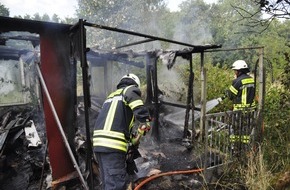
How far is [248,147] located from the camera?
512cm

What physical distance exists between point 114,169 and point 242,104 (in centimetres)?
361

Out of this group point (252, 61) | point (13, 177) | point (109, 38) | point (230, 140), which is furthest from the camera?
point (109, 38)

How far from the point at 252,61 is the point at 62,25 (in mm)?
15992

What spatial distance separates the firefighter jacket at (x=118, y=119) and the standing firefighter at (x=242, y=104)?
214cm

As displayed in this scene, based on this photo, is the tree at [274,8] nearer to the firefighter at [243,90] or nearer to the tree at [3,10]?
the firefighter at [243,90]

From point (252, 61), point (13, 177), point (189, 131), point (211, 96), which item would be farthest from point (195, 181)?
point (252, 61)

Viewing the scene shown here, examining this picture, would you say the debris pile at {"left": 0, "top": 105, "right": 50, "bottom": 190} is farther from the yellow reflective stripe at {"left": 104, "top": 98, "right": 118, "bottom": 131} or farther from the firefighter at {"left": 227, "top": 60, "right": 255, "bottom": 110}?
the firefighter at {"left": 227, "top": 60, "right": 255, "bottom": 110}

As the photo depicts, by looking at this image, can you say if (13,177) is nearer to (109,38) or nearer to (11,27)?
(11,27)

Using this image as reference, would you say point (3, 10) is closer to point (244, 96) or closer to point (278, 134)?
point (244, 96)

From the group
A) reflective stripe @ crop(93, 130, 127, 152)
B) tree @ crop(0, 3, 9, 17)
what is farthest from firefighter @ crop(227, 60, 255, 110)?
tree @ crop(0, 3, 9, 17)

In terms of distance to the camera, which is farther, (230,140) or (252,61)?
(252,61)

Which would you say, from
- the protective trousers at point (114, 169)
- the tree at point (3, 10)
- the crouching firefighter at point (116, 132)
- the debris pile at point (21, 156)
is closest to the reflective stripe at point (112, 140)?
the crouching firefighter at point (116, 132)

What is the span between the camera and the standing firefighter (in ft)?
16.4

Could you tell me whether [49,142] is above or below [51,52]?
below
